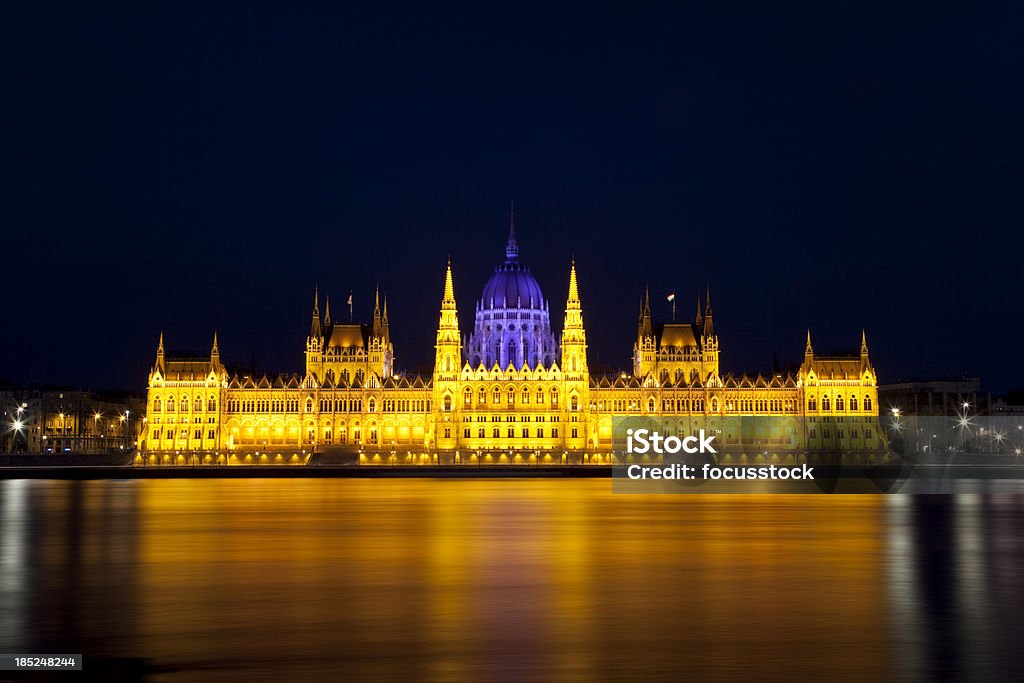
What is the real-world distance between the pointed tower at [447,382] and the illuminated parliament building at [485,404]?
160mm

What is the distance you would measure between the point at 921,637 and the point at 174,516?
107 ft

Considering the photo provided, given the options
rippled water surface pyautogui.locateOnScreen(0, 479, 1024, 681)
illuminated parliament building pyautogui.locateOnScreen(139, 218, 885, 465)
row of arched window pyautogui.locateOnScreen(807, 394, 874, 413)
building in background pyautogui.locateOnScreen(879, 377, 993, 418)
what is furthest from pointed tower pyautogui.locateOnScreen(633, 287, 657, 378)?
rippled water surface pyautogui.locateOnScreen(0, 479, 1024, 681)

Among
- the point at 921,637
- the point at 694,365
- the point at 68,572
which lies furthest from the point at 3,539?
the point at 694,365

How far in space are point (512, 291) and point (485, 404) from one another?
26198 mm

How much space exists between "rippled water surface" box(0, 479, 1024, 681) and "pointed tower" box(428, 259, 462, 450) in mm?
85853

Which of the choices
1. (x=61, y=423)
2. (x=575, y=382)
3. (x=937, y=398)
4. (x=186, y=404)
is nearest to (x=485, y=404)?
(x=575, y=382)

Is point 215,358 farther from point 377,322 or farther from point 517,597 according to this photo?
point 517,597

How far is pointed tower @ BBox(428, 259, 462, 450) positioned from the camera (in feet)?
419

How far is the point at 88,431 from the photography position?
15612cm

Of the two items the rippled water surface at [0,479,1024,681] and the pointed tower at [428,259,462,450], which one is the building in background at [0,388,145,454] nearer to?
the pointed tower at [428,259,462,450]

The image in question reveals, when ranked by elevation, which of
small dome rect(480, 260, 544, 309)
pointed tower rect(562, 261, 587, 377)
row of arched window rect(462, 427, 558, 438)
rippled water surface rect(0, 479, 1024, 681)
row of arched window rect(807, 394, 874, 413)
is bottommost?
rippled water surface rect(0, 479, 1024, 681)

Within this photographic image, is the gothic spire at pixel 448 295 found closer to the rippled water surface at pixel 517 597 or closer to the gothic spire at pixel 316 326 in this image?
the gothic spire at pixel 316 326

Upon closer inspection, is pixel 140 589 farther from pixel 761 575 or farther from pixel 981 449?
pixel 981 449

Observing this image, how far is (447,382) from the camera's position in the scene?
5118 inches
